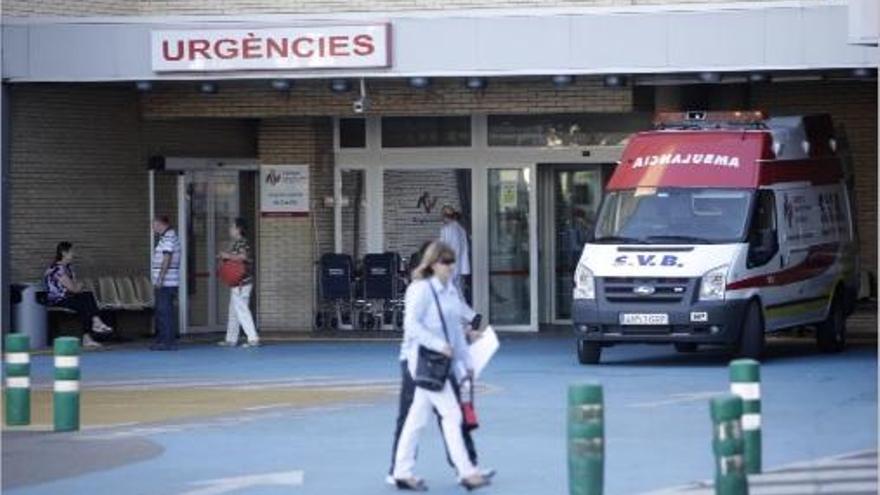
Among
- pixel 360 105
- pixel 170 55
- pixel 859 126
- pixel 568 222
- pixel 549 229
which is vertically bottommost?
pixel 549 229

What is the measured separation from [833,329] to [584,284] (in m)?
4.01

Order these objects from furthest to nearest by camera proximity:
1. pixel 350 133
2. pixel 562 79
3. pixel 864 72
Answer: pixel 350 133
pixel 562 79
pixel 864 72

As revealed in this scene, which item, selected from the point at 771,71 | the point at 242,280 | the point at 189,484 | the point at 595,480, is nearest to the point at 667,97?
the point at 771,71

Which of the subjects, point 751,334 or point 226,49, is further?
point 226,49

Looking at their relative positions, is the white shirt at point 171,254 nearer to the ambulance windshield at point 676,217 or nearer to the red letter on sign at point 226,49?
the red letter on sign at point 226,49

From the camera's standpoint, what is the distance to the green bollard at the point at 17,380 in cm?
1789

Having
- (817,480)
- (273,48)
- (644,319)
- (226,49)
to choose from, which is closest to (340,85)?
(273,48)

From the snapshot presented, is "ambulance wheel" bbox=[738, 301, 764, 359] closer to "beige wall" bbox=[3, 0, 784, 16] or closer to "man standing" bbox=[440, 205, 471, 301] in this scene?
"beige wall" bbox=[3, 0, 784, 16]

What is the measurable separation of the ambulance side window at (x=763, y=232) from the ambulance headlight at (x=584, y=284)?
5.91 ft

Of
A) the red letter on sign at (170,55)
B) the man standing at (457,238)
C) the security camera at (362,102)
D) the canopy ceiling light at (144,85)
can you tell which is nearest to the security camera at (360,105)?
the security camera at (362,102)

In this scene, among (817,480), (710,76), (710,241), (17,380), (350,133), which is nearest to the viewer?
(817,480)

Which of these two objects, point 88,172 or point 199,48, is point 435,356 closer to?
point 199,48

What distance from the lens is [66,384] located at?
17844 millimetres

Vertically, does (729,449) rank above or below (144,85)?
below
